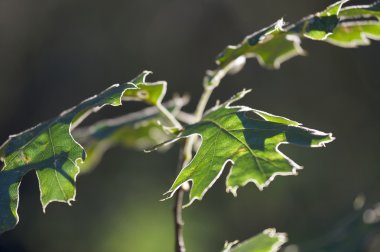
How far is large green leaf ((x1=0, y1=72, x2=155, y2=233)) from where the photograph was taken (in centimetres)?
122

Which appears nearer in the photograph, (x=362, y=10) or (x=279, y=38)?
(x=362, y=10)

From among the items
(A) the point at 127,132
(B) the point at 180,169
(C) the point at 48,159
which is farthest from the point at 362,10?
(A) the point at 127,132

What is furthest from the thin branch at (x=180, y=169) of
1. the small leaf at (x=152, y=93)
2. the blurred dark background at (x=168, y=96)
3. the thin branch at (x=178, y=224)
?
the blurred dark background at (x=168, y=96)

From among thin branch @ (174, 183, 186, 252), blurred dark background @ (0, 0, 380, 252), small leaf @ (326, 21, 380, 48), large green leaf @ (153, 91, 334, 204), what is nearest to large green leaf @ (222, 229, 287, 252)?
thin branch @ (174, 183, 186, 252)

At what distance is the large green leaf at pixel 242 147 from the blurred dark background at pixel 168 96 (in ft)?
9.86

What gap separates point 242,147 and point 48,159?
417 millimetres

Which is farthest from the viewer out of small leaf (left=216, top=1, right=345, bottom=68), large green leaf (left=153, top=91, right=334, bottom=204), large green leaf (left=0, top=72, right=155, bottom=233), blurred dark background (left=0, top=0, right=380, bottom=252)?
blurred dark background (left=0, top=0, right=380, bottom=252)

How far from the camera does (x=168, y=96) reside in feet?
21.3

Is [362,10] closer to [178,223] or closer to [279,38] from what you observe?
[279,38]

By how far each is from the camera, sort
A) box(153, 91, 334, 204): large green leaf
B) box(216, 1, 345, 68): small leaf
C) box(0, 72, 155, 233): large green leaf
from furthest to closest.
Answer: box(216, 1, 345, 68): small leaf < box(0, 72, 155, 233): large green leaf < box(153, 91, 334, 204): large green leaf

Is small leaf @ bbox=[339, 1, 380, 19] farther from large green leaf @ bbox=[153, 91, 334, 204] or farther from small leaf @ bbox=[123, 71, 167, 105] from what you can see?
small leaf @ bbox=[123, 71, 167, 105]

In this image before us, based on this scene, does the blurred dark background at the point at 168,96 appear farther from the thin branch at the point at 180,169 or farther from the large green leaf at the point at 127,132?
the thin branch at the point at 180,169

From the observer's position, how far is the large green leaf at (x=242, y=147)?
1.12 meters

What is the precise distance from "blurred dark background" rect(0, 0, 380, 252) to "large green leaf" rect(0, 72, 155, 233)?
10.2 ft
